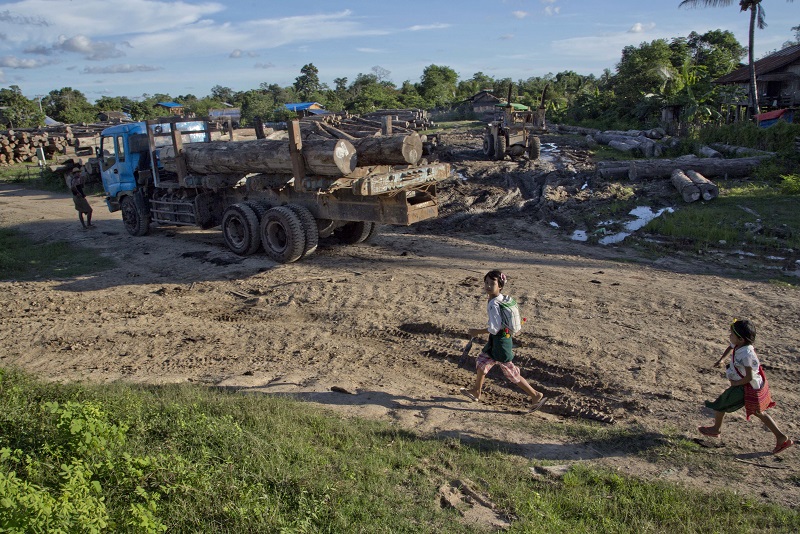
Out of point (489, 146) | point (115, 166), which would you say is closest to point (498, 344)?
point (115, 166)

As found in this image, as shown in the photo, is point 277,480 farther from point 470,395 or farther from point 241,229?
point 241,229

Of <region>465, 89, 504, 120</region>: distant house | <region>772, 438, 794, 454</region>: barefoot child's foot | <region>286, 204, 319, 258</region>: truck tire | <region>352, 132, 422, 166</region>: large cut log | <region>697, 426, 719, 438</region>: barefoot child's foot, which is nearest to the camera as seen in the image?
<region>772, 438, 794, 454</region>: barefoot child's foot

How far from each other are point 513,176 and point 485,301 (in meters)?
9.95

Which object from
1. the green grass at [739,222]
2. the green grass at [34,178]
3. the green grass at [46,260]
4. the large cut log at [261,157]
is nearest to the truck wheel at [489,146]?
the green grass at [739,222]

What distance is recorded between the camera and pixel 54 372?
23.1 feet

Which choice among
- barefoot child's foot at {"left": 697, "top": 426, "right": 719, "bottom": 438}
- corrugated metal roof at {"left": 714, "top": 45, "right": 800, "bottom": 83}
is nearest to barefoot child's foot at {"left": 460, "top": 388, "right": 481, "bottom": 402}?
barefoot child's foot at {"left": 697, "top": 426, "right": 719, "bottom": 438}

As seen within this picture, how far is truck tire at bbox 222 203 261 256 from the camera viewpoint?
11328 mm

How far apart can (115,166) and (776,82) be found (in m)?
31.7

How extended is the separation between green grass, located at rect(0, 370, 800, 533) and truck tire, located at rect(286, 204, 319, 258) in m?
5.78

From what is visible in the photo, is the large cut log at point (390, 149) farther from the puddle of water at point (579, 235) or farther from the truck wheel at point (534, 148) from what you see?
the truck wheel at point (534, 148)

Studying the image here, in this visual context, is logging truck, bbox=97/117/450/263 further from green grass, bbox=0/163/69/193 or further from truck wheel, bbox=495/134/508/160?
green grass, bbox=0/163/69/193

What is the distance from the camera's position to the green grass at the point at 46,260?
11296mm

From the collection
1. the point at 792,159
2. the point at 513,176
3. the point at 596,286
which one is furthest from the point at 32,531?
the point at 792,159

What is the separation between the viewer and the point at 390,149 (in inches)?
380
